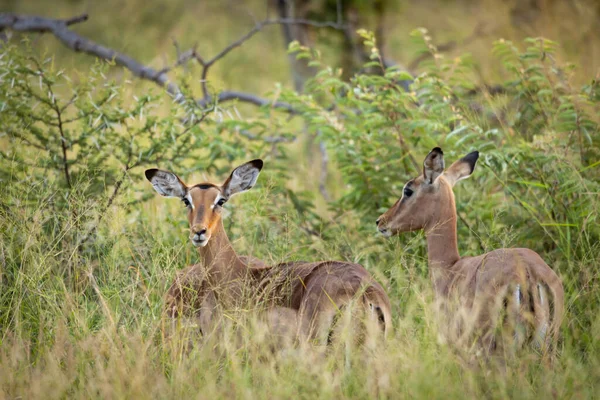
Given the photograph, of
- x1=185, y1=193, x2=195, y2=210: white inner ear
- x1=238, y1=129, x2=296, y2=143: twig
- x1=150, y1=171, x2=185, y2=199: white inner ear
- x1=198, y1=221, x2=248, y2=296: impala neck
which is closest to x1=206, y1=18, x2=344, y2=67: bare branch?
x1=238, y1=129, x2=296, y2=143: twig

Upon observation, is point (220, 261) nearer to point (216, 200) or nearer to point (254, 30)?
point (216, 200)

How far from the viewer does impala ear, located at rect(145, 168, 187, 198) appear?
5223mm

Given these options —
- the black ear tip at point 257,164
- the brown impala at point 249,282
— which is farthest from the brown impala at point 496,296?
the black ear tip at point 257,164

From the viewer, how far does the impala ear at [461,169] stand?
217 inches

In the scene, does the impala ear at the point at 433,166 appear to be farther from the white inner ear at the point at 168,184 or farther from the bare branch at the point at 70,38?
the bare branch at the point at 70,38

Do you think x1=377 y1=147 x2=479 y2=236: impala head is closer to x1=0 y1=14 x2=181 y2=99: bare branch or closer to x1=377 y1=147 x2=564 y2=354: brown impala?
x1=377 y1=147 x2=564 y2=354: brown impala

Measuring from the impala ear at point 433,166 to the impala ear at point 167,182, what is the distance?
161cm

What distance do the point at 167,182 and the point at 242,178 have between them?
1.66 ft

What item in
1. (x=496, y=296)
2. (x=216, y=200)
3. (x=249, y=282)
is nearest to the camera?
(x=496, y=296)

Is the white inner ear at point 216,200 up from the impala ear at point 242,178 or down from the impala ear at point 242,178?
down

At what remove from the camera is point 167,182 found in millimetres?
5316

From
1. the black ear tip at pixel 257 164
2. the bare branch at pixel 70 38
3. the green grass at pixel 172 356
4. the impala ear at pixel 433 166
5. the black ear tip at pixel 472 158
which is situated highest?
Result: the bare branch at pixel 70 38

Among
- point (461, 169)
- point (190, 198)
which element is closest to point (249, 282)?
point (190, 198)

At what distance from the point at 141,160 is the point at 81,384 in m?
2.65
